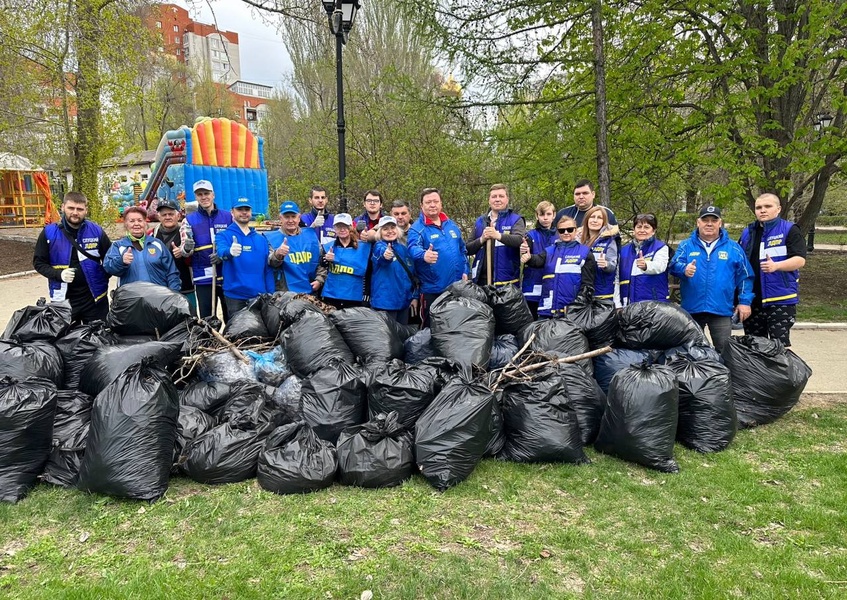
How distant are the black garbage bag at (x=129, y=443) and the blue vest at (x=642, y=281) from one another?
3826 millimetres

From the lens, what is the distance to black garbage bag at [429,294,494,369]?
4012mm

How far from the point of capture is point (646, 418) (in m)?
3.44

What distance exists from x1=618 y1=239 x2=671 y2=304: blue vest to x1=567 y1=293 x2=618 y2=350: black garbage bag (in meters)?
0.68

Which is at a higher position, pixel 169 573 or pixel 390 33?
pixel 390 33

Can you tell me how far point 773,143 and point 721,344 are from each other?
162 inches

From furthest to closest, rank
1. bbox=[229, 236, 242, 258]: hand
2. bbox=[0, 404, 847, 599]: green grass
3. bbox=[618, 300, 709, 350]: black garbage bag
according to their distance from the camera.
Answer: bbox=[229, 236, 242, 258]: hand
bbox=[618, 300, 709, 350]: black garbage bag
bbox=[0, 404, 847, 599]: green grass

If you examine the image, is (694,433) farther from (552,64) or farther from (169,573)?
(552,64)

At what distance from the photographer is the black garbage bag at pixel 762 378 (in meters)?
4.11

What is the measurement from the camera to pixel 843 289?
10.1 metres

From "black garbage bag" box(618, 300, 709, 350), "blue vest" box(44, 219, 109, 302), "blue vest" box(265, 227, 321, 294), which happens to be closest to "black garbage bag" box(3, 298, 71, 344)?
"blue vest" box(44, 219, 109, 302)

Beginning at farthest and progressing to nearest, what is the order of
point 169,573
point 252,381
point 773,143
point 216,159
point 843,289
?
point 216,159
point 843,289
point 773,143
point 252,381
point 169,573

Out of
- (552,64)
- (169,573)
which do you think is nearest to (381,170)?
(552,64)

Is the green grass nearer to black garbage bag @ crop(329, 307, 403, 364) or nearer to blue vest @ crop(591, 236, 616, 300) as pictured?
black garbage bag @ crop(329, 307, 403, 364)

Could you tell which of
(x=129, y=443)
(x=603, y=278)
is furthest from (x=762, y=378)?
(x=129, y=443)
